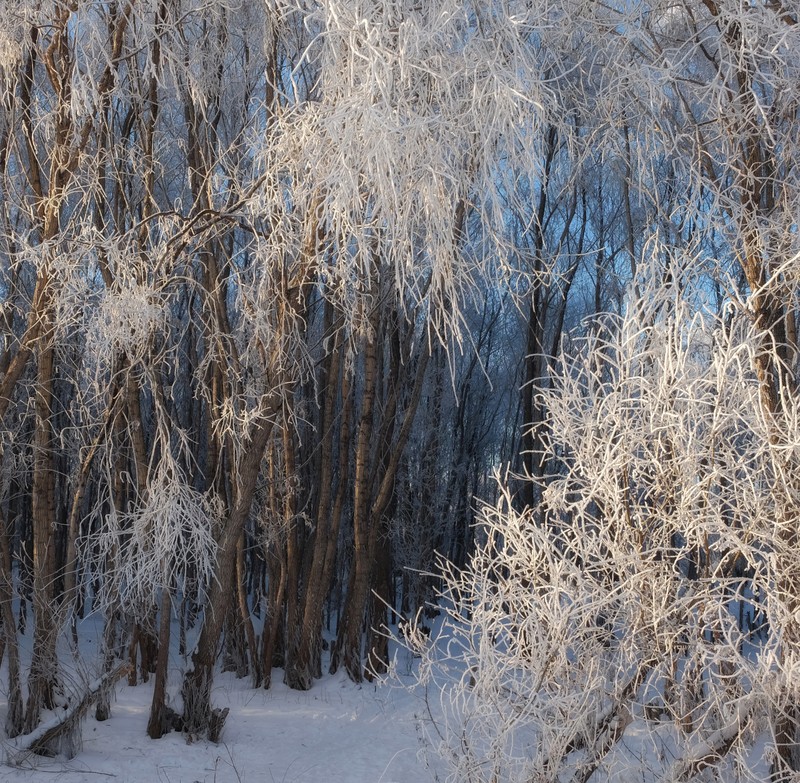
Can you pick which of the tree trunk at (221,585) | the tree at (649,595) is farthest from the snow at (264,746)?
the tree at (649,595)

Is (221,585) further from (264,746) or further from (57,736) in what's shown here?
(264,746)

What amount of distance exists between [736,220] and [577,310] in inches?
595

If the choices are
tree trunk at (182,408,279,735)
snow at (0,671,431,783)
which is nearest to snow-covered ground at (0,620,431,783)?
snow at (0,671,431,783)

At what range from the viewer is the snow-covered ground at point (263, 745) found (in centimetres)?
594

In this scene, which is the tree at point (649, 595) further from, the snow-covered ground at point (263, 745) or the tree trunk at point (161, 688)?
the tree trunk at point (161, 688)

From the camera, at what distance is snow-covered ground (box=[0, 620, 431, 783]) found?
5941 millimetres

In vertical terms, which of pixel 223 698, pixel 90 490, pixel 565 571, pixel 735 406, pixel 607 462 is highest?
pixel 735 406

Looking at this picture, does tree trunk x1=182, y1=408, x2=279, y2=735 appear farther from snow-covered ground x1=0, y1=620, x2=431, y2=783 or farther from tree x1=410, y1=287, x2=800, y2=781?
tree x1=410, y1=287, x2=800, y2=781

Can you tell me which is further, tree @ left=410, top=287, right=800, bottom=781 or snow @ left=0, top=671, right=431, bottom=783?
snow @ left=0, top=671, right=431, bottom=783

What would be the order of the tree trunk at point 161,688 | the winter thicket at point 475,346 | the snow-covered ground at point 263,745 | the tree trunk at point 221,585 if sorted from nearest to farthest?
the winter thicket at point 475,346, the tree trunk at point 221,585, the snow-covered ground at point 263,745, the tree trunk at point 161,688

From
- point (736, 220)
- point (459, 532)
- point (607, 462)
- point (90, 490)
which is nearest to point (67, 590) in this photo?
point (607, 462)

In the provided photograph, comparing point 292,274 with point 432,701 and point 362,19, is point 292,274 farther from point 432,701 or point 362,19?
point 432,701

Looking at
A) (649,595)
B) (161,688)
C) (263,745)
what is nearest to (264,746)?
(263,745)

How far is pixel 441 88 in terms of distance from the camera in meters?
4.38
